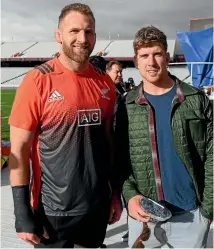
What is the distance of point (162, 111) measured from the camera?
72.2 inches

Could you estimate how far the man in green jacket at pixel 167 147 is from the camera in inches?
70.7

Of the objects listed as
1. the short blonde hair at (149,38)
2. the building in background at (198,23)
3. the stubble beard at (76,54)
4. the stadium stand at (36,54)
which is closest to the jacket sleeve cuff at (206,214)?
the short blonde hair at (149,38)

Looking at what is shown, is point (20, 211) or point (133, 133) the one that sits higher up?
point (133, 133)

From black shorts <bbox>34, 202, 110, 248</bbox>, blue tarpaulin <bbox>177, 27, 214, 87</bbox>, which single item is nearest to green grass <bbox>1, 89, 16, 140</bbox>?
blue tarpaulin <bbox>177, 27, 214, 87</bbox>

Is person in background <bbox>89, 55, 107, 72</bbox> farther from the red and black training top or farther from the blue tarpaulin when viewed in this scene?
the blue tarpaulin

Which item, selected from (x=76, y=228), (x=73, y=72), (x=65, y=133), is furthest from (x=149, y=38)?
(x=76, y=228)

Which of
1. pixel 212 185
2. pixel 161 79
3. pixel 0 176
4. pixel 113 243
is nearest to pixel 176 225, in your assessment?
pixel 212 185

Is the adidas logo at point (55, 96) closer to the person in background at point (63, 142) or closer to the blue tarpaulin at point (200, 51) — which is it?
the person in background at point (63, 142)

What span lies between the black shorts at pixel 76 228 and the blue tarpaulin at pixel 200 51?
28.7ft

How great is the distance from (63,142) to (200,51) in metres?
9.91

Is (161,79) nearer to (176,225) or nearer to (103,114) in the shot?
(103,114)

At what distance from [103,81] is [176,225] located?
94cm

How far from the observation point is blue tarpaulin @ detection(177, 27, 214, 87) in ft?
33.2

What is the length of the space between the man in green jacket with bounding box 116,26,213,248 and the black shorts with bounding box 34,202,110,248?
0.67 feet
